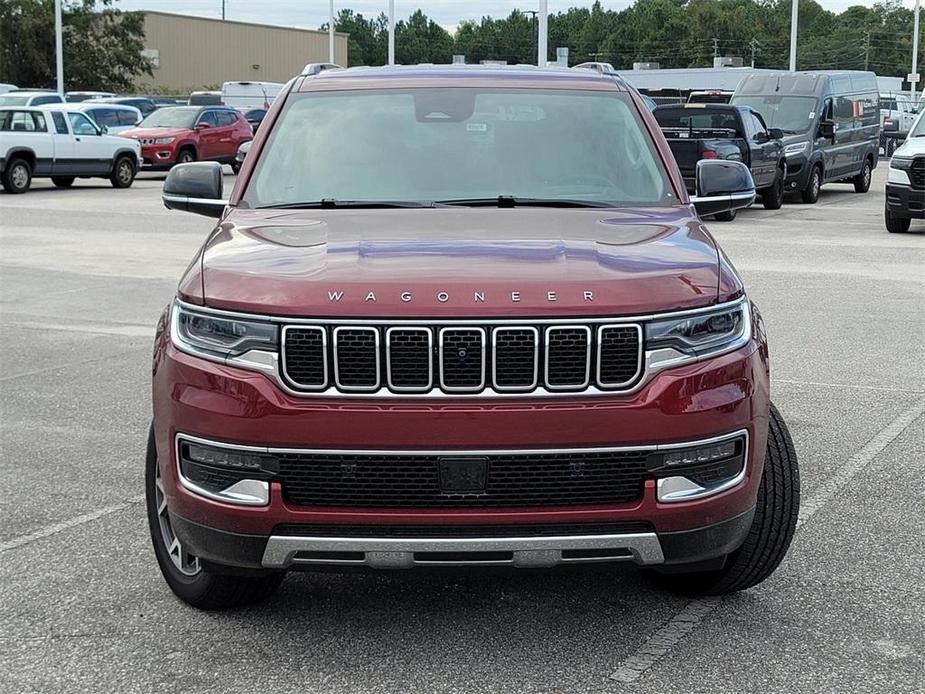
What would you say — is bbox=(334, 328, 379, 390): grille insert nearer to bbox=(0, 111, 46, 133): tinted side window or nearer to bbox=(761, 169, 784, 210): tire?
bbox=(761, 169, 784, 210): tire

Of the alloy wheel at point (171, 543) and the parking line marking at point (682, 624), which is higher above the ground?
the alloy wheel at point (171, 543)

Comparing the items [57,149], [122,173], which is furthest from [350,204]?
[122,173]

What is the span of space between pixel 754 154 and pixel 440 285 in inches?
731

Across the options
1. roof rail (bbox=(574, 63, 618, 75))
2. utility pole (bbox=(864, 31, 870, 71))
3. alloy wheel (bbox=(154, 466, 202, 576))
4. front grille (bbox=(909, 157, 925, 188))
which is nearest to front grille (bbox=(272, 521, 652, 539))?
alloy wheel (bbox=(154, 466, 202, 576))

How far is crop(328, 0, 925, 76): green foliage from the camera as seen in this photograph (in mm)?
143625

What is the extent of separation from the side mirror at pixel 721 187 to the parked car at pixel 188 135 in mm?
25660

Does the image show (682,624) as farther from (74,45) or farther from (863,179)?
(74,45)

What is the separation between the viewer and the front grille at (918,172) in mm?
17375

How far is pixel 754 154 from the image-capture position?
845 inches

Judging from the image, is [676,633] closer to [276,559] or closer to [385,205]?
[276,559]

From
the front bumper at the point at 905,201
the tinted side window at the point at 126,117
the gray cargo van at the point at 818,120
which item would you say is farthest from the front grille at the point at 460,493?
the tinted side window at the point at 126,117

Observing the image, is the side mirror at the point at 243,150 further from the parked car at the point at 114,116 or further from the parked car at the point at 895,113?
the parked car at the point at 895,113

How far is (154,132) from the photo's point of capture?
30969 mm

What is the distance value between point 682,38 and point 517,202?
483 ft
